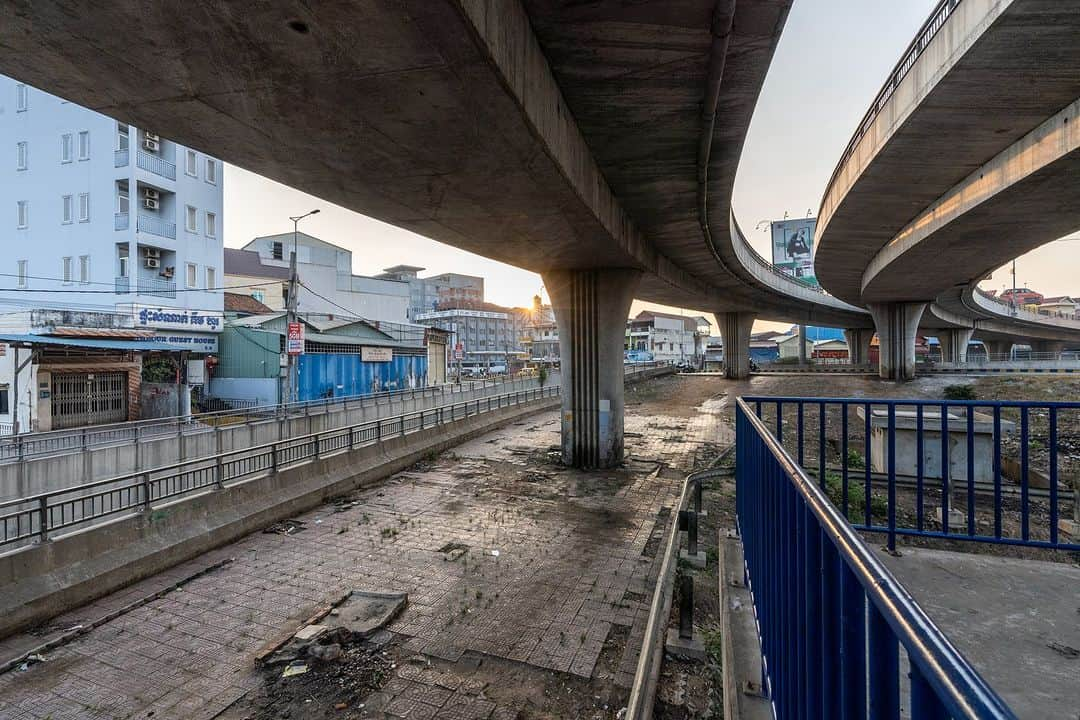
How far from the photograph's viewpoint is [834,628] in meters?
1.88

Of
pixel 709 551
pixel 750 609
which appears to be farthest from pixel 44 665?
pixel 709 551

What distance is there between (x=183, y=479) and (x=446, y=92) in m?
9.92

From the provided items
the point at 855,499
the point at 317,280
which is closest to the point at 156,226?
the point at 317,280

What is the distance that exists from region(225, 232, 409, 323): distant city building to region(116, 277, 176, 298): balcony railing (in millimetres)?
16513

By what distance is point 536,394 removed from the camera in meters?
27.5

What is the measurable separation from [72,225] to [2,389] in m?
9.61

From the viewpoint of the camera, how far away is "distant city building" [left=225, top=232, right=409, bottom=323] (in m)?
46.0

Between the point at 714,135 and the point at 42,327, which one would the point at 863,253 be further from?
the point at 42,327

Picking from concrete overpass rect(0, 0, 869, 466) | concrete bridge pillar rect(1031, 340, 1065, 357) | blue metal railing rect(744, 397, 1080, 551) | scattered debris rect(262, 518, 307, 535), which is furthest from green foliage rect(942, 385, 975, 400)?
concrete bridge pillar rect(1031, 340, 1065, 357)

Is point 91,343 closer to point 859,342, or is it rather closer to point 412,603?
point 412,603

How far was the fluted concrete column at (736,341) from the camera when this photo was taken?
46.4 m

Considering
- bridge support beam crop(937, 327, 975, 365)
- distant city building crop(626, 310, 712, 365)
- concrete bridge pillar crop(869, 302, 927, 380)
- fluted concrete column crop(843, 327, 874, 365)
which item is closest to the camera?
concrete bridge pillar crop(869, 302, 927, 380)

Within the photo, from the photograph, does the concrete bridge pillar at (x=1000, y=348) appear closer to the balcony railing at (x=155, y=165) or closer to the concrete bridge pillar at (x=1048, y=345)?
the concrete bridge pillar at (x=1048, y=345)

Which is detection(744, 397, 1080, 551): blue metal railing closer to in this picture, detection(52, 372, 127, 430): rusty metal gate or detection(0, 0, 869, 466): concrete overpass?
detection(0, 0, 869, 466): concrete overpass
